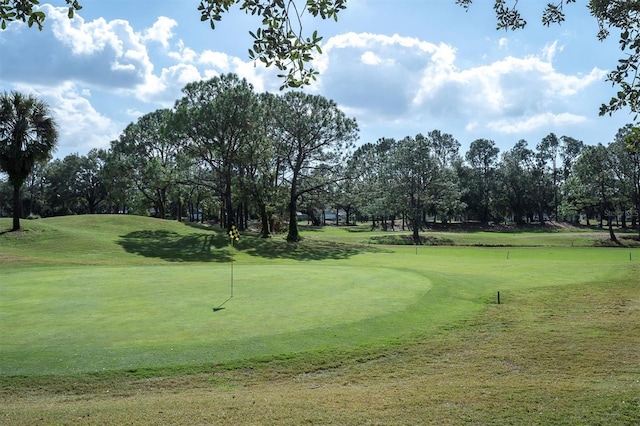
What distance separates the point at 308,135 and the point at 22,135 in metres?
25.6

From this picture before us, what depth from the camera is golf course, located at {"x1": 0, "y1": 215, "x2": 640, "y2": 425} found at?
6.85 m

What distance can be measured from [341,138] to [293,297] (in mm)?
36091

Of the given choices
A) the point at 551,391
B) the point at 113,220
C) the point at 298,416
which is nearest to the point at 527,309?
the point at 551,391

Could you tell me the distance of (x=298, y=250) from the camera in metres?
44.9

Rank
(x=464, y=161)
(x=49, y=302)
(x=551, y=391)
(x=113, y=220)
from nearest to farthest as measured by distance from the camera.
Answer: (x=551, y=391), (x=49, y=302), (x=113, y=220), (x=464, y=161)

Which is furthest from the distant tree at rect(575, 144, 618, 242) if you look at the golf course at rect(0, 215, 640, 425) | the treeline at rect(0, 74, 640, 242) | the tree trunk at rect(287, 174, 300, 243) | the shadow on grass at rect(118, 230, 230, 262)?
the shadow on grass at rect(118, 230, 230, 262)

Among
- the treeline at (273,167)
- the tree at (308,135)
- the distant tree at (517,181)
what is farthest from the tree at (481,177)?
the tree at (308,135)

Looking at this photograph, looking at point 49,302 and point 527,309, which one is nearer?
point 49,302

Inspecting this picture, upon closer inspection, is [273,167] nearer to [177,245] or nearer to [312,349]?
[177,245]

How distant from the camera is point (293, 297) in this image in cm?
1480

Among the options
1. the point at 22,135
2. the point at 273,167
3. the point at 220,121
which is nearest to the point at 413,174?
the point at 273,167

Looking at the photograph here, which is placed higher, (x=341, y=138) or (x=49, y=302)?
(x=341, y=138)

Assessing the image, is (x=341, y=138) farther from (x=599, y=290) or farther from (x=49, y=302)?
(x=49, y=302)

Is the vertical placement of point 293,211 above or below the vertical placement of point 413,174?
below
